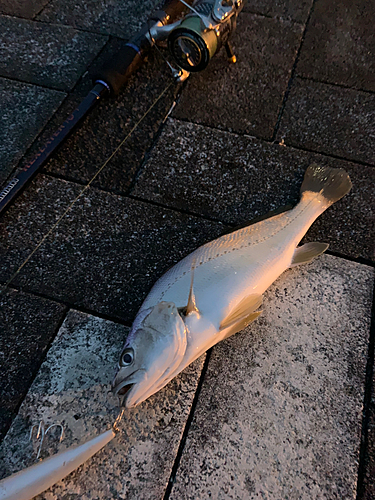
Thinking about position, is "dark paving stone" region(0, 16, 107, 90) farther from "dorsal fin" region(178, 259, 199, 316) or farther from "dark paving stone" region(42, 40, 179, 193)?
"dorsal fin" region(178, 259, 199, 316)

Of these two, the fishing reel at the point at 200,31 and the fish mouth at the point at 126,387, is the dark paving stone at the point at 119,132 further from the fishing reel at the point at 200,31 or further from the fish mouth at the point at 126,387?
the fish mouth at the point at 126,387

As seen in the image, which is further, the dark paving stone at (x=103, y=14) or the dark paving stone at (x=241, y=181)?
the dark paving stone at (x=103, y=14)

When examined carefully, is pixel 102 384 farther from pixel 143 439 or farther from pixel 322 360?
pixel 322 360

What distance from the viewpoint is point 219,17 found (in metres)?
2.74

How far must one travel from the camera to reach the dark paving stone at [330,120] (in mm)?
3201

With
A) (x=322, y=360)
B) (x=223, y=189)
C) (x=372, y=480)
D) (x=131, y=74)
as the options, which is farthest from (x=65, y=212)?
(x=372, y=480)

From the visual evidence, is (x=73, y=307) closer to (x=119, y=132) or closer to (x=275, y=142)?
(x=119, y=132)

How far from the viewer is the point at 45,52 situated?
362 centimetres

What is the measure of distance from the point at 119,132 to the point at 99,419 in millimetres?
2328

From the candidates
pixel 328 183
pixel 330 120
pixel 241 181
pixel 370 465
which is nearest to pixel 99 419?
pixel 370 465

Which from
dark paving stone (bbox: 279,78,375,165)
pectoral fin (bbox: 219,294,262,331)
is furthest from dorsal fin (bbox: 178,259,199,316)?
dark paving stone (bbox: 279,78,375,165)

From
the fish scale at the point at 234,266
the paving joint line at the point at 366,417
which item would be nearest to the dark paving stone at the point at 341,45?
the fish scale at the point at 234,266

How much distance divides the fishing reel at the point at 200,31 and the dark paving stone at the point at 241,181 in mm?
562

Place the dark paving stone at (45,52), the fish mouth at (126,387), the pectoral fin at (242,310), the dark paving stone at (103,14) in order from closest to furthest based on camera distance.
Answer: the fish mouth at (126,387) → the pectoral fin at (242,310) → the dark paving stone at (45,52) → the dark paving stone at (103,14)
